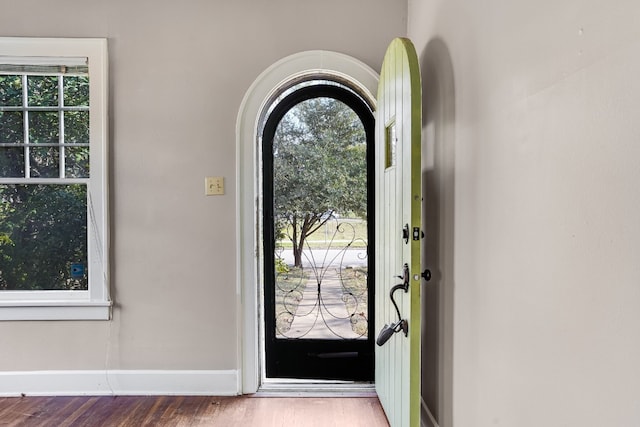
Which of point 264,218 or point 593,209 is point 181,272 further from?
point 593,209

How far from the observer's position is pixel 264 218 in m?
2.41

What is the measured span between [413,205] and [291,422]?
1.34 m

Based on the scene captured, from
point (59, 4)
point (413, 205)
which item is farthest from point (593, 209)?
point (59, 4)

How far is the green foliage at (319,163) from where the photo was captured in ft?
7.90

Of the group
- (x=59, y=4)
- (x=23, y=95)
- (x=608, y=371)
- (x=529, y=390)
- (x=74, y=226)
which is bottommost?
(x=529, y=390)

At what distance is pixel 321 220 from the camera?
2.42 metres

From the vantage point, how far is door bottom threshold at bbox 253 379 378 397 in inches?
89.8

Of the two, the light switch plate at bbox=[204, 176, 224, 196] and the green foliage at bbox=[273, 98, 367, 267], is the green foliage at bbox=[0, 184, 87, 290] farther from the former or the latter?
the green foliage at bbox=[273, 98, 367, 267]

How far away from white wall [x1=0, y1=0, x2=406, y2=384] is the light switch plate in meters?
0.04

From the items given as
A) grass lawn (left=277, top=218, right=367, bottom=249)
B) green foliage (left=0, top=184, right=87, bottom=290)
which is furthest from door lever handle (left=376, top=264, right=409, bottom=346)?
green foliage (left=0, top=184, right=87, bottom=290)

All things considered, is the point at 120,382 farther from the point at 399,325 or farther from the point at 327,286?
the point at 399,325

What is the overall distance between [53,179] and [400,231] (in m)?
2.09

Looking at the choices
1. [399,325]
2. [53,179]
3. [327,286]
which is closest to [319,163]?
[327,286]

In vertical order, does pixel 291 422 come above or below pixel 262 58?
below
